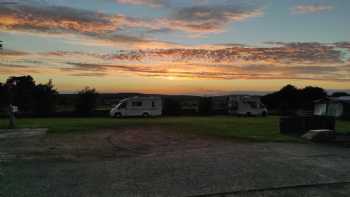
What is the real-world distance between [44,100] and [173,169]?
32647 millimetres

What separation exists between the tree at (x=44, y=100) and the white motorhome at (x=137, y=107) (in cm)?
802

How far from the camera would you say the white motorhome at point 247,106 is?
118 ft

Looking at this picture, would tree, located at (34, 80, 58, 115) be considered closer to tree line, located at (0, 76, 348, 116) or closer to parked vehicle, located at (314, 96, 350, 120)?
tree line, located at (0, 76, 348, 116)

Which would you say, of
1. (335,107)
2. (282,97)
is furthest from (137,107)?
(282,97)

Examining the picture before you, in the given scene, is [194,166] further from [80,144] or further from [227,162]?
[80,144]

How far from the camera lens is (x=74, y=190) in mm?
7195

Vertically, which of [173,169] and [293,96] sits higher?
[293,96]

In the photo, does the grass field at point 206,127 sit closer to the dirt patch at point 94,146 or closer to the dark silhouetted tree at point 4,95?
the dark silhouetted tree at point 4,95

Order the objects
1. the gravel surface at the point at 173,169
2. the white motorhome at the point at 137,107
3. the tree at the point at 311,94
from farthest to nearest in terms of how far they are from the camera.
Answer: the tree at the point at 311,94
the white motorhome at the point at 137,107
the gravel surface at the point at 173,169

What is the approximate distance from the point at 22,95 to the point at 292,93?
3717cm

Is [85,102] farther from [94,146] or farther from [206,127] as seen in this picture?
[94,146]

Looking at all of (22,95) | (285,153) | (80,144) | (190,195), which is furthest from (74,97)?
(190,195)

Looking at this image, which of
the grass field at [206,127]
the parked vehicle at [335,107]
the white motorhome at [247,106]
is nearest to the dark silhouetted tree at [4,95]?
the grass field at [206,127]

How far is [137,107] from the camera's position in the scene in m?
32.9
